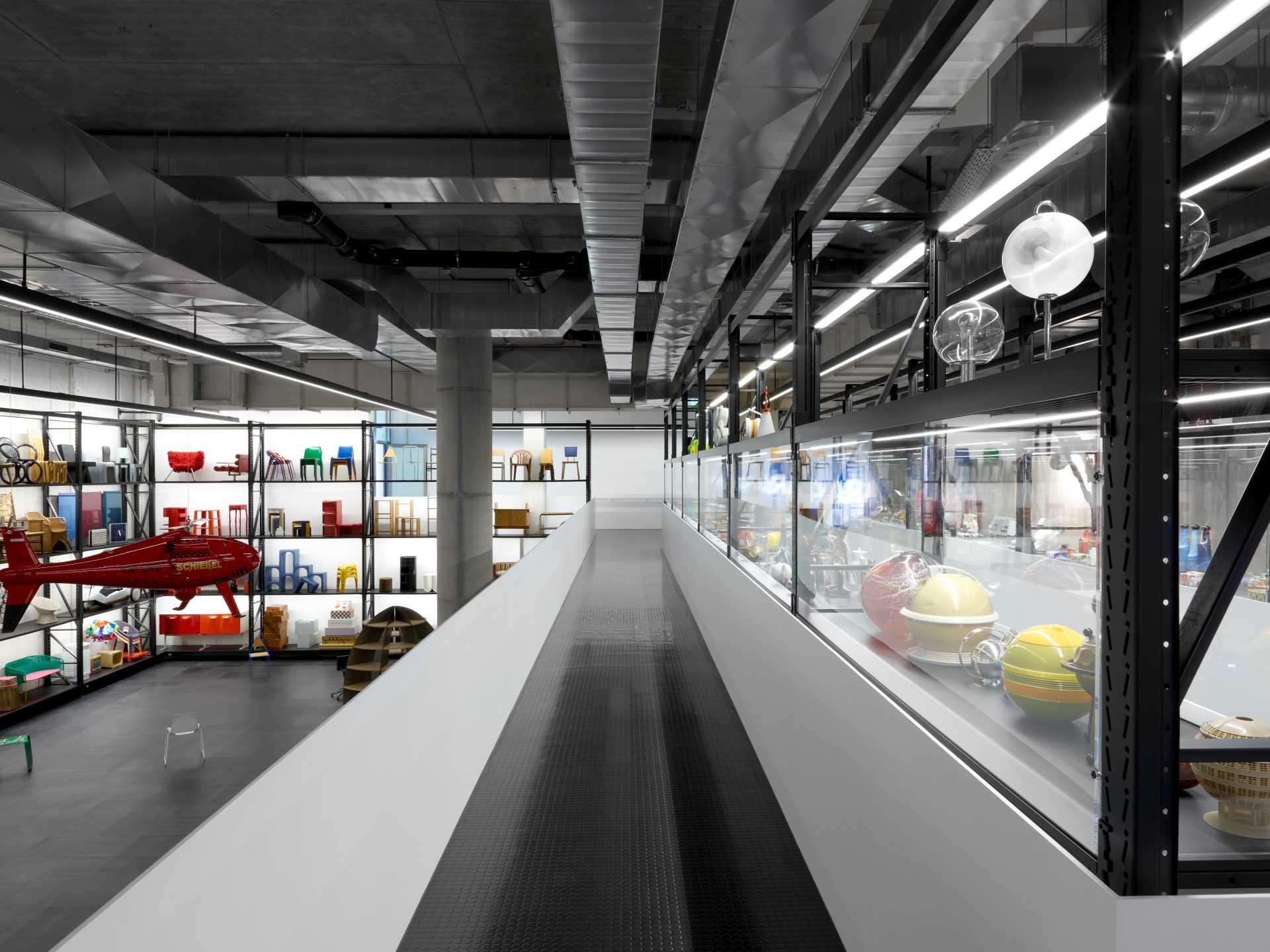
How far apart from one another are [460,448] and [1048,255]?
7969mm

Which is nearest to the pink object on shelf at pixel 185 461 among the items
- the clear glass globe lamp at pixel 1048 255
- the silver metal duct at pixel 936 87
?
the silver metal duct at pixel 936 87

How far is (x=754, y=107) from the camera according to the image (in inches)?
109

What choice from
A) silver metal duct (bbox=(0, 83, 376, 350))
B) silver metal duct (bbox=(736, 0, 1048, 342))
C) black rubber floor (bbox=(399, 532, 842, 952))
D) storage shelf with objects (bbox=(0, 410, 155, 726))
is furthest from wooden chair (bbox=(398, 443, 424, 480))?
silver metal duct (bbox=(736, 0, 1048, 342))

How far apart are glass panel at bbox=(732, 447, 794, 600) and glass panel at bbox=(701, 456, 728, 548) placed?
1.30 ft

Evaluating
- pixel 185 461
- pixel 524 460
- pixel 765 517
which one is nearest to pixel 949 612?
pixel 765 517

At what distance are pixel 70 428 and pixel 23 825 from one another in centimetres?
580

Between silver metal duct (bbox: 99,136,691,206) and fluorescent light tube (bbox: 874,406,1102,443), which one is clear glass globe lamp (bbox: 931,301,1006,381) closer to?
fluorescent light tube (bbox: 874,406,1102,443)

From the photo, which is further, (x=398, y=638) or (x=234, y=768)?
(x=234, y=768)

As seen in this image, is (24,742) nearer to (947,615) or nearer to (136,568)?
(136,568)

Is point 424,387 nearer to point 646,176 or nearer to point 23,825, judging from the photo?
point 23,825

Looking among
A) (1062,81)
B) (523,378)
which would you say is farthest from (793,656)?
(523,378)

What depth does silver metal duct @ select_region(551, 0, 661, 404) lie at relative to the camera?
2336 mm

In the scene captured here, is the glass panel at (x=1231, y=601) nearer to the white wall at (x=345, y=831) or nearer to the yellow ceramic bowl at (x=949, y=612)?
the yellow ceramic bowl at (x=949, y=612)

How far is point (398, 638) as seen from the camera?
6281mm
